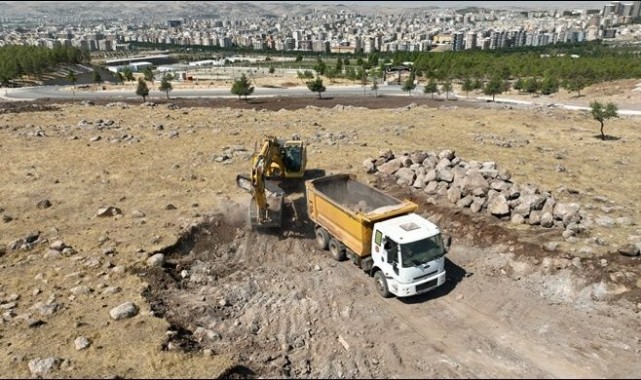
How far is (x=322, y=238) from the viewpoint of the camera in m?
19.2

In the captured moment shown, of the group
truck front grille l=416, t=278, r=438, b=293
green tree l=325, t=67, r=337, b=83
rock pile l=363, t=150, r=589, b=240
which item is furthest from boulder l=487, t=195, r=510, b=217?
green tree l=325, t=67, r=337, b=83

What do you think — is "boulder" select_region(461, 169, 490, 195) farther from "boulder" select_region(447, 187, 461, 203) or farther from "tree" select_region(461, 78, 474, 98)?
"tree" select_region(461, 78, 474, 98)

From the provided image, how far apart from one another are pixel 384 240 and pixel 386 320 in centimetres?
253

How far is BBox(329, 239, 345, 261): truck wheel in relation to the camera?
711 inches

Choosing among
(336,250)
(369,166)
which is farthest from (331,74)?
(336,250)

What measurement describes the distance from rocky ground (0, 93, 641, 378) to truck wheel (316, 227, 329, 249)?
0.36 metres

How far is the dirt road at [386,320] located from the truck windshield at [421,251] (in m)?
1.63

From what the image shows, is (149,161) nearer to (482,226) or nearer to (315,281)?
(315,281)

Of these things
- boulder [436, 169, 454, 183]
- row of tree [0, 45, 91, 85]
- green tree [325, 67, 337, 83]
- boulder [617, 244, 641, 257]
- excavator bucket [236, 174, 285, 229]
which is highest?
row of tree [0, 45, 91, 85]

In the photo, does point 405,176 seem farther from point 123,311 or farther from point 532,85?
point 532,85

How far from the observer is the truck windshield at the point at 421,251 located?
1479cm

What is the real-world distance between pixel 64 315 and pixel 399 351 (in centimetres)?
995

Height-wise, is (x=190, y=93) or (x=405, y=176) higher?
(x=190, y=93)

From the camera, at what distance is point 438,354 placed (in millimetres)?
13062
